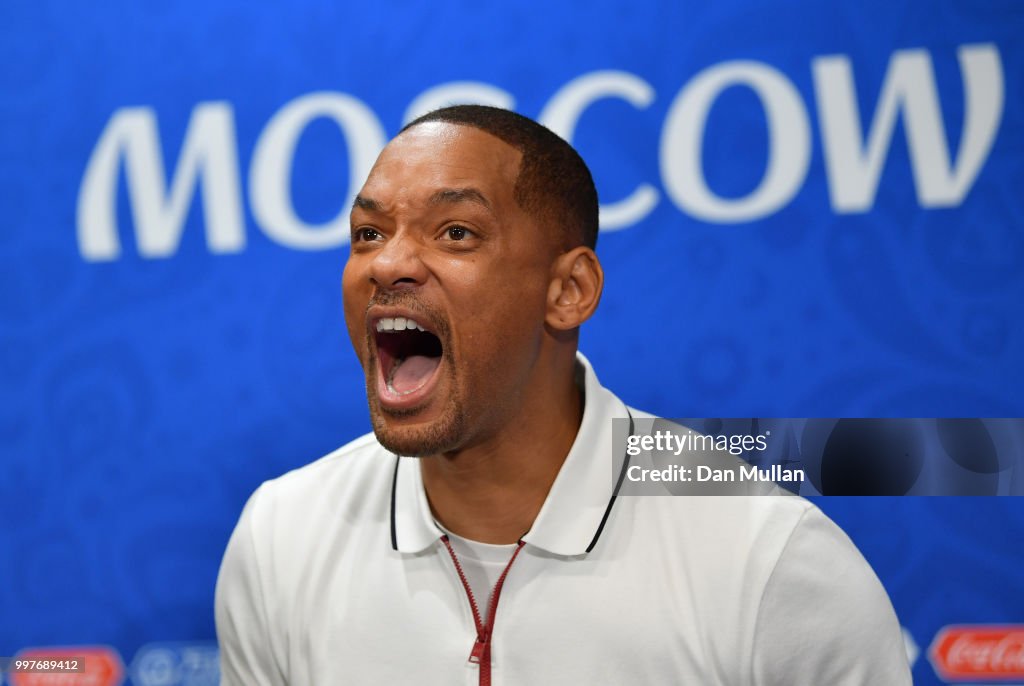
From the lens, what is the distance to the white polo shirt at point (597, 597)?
4.02 feet

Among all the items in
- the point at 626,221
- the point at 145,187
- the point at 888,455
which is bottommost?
the point at 888,455

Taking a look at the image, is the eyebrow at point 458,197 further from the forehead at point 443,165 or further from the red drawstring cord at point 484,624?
the red drawstring cord at point 484,624

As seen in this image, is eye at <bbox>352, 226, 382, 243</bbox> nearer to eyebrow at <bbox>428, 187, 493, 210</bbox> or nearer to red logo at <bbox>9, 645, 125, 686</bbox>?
eyebrow at <bbox>428, 187, 493, 210</bbox>

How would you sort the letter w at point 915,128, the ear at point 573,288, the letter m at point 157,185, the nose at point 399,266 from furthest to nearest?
the letter m at point 157,185, the letter w at point 915,128, the ear at point 573,288, the nose at point 399,266

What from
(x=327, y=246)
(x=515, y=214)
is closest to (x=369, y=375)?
(x=515, y=214)

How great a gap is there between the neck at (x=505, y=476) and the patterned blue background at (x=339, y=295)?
45 centimetres

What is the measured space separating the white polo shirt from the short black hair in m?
0.22

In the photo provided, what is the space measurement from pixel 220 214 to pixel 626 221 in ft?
2.28

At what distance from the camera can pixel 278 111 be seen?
5.90 feet

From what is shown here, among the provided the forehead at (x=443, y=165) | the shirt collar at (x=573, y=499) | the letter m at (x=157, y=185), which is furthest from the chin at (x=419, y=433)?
the letter m at (x=157, y=185)

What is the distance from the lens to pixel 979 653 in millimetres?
1712

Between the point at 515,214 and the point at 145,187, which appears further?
the point at 145,187

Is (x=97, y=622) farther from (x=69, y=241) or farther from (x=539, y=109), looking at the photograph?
(x=539, y=109)

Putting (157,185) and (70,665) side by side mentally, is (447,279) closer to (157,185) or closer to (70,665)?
(157,185)
